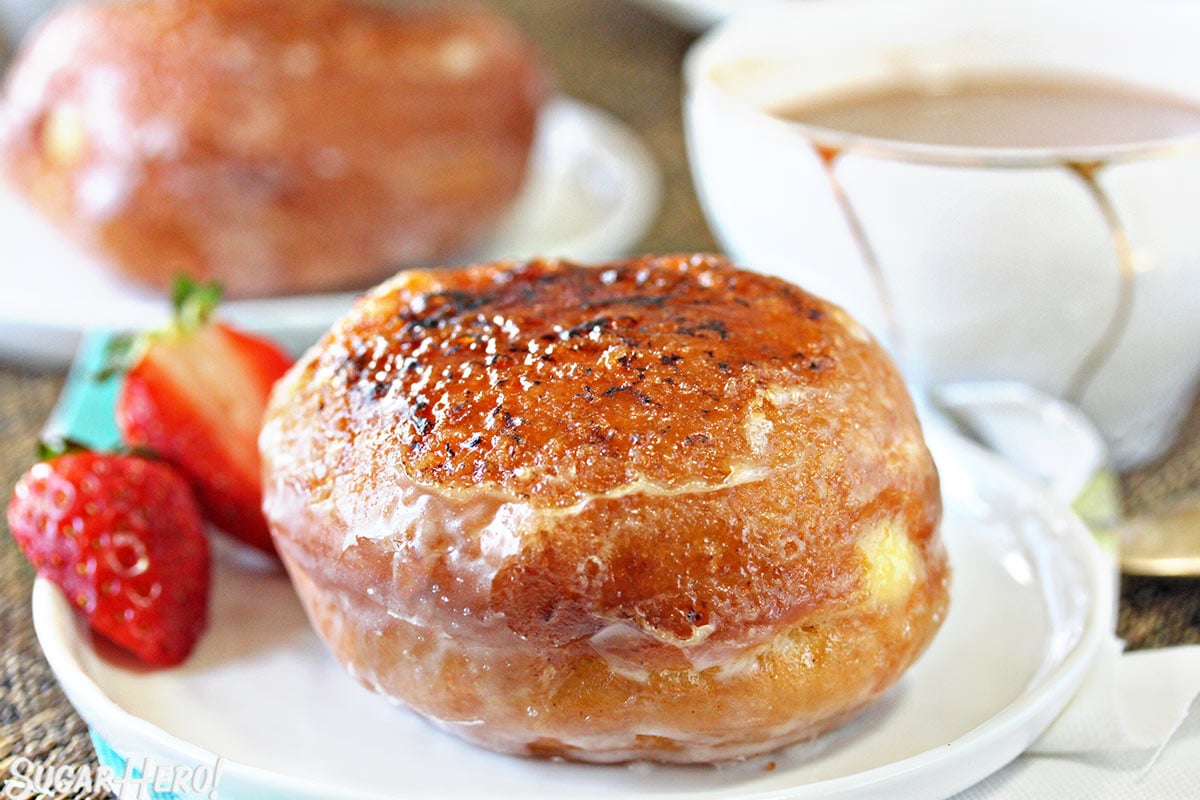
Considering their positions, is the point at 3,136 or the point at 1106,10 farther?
the point at 3,136

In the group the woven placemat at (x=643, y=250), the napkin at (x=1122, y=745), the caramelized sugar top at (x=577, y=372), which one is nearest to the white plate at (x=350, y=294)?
the woven placemat at (x=643, y=250)

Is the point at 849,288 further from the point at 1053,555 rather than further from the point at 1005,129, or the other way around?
the point at 1053,555

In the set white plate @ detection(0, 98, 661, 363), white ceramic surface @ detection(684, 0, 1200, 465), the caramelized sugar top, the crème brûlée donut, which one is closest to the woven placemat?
white plate @ detection(0, 98, 661, 363)

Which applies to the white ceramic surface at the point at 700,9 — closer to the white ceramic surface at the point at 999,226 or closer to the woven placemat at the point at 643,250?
the woven placemat at the point at 643,250

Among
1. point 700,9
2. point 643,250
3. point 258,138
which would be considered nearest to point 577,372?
point 258,138

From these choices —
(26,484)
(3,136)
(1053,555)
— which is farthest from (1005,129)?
(3,136)
